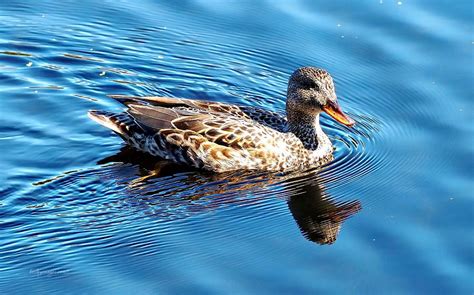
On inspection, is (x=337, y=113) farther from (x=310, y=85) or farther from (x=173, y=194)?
(x=173, y=194)

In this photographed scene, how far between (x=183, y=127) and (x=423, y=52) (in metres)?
3.62

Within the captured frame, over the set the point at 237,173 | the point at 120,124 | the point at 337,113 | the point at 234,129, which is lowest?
the point at 237,173

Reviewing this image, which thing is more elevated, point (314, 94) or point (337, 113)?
point (314, 94)

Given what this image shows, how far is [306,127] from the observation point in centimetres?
1327

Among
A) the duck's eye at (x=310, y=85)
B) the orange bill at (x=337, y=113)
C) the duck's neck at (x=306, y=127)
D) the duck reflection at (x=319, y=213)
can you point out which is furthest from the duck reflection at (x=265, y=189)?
the duck's eye at (x=310, y=85)

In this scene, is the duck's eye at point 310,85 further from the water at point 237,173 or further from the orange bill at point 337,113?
the water at point 237,173

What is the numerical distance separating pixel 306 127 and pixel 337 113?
49 centimetres

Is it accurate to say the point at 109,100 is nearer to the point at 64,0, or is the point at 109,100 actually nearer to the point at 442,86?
the point at 64,0

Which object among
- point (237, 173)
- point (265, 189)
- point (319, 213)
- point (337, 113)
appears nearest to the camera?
point (319, 213)

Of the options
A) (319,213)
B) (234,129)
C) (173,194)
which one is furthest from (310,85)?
(173,194)

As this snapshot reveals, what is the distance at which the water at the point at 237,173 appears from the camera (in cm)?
1039

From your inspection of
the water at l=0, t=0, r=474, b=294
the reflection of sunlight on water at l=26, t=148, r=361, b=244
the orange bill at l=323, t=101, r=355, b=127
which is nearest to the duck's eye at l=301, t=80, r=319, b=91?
the orange bill at l=323, t=101, r=355, b=127

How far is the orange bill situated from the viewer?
42.3 feet

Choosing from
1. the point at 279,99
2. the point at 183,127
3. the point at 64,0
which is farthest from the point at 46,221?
the point at 64,0
